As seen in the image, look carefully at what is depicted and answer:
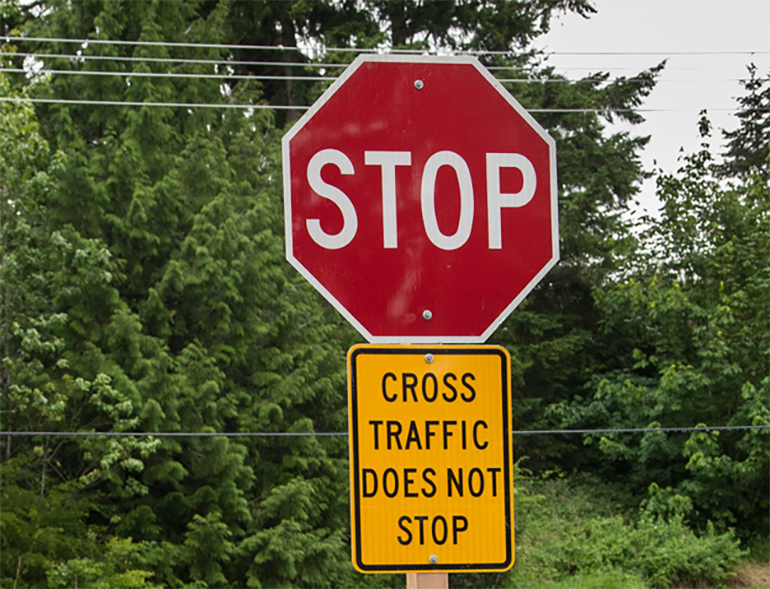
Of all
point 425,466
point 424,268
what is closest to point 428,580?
point 425,466

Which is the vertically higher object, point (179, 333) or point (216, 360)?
point (179, 333)

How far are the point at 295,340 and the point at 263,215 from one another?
211 cm

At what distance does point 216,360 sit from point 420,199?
1138cm

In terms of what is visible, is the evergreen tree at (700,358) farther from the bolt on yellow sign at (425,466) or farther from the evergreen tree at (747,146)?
the bolt on yellow sign at (425,466)

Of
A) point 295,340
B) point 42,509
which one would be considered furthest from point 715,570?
point 42,509

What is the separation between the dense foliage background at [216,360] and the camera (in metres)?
11.1

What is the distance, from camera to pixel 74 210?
494 inches

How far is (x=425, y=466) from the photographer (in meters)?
1.66

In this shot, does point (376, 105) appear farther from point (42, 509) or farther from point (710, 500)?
point (710, 500)

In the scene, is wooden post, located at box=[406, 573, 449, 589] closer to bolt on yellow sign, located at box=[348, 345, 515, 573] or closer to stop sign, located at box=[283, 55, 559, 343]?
bolt on yellow sign, located at box=[348, 345, 515, 573]

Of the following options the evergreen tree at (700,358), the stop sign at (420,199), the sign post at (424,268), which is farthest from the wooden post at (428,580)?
the evergreen tree at (700,358)

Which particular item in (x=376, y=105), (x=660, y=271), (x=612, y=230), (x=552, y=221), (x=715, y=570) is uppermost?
(x=612, y=230)

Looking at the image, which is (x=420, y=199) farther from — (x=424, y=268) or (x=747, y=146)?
(x=747, y=146)

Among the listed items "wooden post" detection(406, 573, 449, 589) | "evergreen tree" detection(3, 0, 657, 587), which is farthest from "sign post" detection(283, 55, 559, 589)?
"evergreen tree" detection(3, 0, 657, 587)
